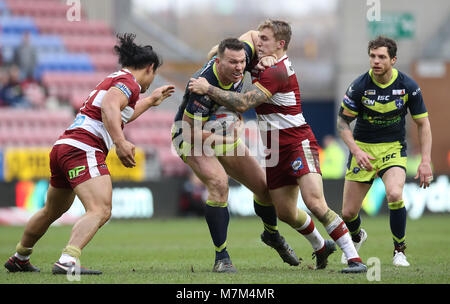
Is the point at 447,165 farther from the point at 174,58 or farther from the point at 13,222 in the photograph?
the point at 13,222

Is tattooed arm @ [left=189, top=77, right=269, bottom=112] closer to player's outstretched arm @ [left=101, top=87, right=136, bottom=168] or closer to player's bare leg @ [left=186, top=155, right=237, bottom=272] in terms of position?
player's bare leg @ [left=186, top=155, right=237, bottom=272]

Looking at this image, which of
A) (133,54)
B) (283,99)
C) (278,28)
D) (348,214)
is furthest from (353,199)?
(133,54)

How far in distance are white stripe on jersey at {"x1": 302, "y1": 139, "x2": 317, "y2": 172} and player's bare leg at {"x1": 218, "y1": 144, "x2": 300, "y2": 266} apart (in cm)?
68

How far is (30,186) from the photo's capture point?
16.6 meters

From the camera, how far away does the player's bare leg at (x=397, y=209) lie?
8062 millimetres

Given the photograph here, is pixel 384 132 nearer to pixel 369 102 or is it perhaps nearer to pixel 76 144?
pixel 369 102

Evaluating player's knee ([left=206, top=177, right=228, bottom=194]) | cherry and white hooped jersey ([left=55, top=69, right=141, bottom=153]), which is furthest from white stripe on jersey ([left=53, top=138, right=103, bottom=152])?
player's knee ([left=206, top=177, right=228, bottom=194])

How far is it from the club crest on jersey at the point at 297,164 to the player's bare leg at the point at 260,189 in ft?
2.08

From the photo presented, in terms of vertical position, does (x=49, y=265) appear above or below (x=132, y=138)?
above

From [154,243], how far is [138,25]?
763 inches

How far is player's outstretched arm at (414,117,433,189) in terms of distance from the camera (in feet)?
26.0

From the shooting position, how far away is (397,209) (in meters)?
8.12

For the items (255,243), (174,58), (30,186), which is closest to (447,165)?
(174,58)

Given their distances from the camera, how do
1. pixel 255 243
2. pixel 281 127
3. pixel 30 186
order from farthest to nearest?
pixel 30 186, pixel 255 243, pixel 281 127
